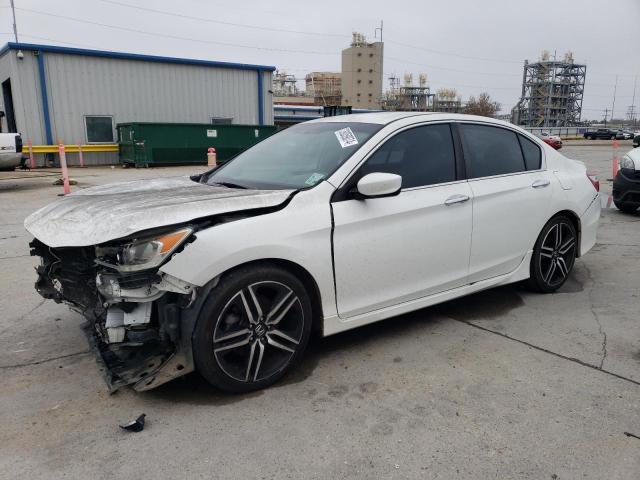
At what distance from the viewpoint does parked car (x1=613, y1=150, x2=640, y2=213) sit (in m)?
8.00

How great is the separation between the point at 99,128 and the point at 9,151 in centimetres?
965

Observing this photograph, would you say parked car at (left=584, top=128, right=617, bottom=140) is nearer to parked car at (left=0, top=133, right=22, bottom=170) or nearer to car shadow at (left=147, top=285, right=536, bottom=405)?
parked car at (left=0, top=133, right=22, bottom=170)

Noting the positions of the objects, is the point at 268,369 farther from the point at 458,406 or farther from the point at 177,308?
the point at 458,406

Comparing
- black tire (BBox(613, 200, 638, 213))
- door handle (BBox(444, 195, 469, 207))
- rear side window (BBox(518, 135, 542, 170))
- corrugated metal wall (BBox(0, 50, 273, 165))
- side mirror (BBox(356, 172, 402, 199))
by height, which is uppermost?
corrugated metal wall (BBox(0, 50, 273, 165))

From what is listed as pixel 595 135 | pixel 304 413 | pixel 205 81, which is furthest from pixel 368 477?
pixel 595 135

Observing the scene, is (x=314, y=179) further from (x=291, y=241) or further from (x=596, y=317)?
(x=596, y=317)

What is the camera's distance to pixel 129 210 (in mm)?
2771

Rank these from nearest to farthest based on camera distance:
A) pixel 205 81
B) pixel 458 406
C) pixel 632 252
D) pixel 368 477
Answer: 1. pixel 368 477
2. pixel 458 406
3. pixel 632 252
4. pixel 205 81

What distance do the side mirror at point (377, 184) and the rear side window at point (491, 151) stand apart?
1.02m

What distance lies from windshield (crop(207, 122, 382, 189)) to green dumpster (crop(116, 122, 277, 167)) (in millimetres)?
15829

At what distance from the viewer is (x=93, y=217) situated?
2.81 metres

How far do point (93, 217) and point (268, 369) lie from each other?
1322 mm

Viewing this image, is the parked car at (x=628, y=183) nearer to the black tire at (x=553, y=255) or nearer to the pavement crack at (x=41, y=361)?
the black tire at (x=553, y=255)

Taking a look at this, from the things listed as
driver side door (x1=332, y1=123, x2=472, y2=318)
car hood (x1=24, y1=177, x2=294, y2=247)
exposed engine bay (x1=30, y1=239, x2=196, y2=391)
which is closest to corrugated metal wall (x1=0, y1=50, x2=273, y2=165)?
car hood (x1=24, y1=177, x2=294, y2=247)
